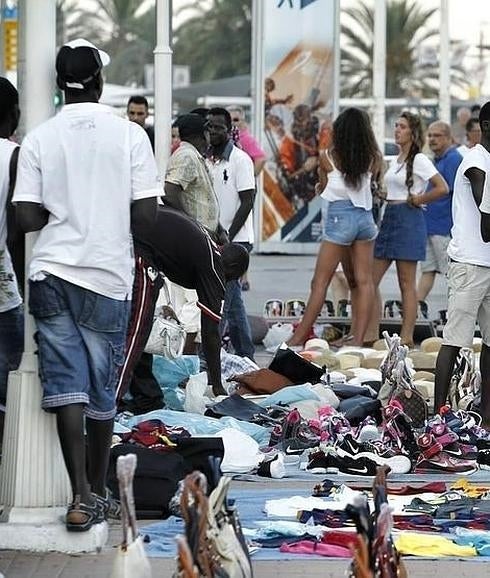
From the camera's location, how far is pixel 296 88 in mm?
22703

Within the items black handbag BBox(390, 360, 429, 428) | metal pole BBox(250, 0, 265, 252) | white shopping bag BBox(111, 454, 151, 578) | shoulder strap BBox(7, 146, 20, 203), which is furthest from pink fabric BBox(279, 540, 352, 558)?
metal pole BBox(250, 0, 265, 252)

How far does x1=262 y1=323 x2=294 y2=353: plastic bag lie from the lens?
12922mm

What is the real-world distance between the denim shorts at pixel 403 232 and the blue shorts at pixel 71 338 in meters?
6.66

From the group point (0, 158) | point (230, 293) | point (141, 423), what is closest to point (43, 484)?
point (0, 158)

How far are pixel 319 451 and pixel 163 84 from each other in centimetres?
→ 553

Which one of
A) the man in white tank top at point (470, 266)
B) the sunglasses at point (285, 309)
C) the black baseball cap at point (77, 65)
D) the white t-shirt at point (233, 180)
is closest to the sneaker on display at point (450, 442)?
the man in white tank top at point (470, 266)

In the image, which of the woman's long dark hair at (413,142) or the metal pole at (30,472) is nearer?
the metal pole at (30,472)

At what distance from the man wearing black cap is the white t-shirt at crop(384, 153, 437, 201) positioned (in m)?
6.54

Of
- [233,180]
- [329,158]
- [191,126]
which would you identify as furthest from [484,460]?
[329,158]

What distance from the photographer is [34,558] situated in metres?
6.19

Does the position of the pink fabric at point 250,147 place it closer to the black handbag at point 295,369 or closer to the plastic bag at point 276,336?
the plastic bag at point 276,336

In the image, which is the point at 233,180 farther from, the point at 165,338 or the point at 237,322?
the point at 165,338

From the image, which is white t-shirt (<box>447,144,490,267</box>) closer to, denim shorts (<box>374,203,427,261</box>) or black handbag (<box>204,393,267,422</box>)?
black handbag (<box>204,393,267,422</box>)

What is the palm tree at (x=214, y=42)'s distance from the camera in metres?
64.7
